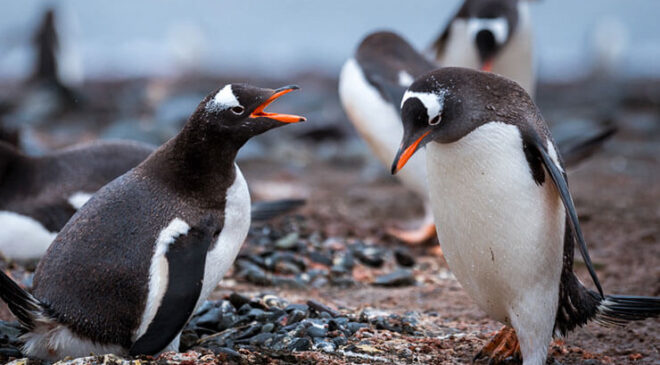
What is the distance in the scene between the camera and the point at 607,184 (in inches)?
332

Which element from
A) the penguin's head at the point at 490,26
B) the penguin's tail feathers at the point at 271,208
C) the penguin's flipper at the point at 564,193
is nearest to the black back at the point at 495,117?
the penguin's flipper at the point at 564,193

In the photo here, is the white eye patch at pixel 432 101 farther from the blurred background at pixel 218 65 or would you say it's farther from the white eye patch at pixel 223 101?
the blurred background at pixel 218 65

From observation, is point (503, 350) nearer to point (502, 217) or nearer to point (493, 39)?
point (502, 217)

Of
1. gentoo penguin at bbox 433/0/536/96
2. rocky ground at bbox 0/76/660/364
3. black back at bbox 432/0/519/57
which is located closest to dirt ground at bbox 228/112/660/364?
rocky ground at bbox 0/76/660/364

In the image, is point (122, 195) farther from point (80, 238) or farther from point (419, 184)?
point (419, 184)

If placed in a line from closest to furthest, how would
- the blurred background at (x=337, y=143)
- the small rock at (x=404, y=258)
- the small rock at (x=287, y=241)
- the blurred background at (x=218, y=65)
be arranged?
the blurred background at (x=337, y=143), the small rock at (x=287, y=241), the small rock at (x=404, y=258), the blurred background at (x=218, y=65)

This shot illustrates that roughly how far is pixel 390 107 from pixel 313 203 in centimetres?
164

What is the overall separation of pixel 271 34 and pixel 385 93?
173 ft

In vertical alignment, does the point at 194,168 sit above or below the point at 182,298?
above

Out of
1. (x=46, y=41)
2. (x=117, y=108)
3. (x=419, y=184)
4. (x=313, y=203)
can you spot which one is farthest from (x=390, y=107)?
(x=46, y=41)

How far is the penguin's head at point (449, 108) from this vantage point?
3.00 metres

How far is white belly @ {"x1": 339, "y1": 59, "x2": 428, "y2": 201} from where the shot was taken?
18.4 ft

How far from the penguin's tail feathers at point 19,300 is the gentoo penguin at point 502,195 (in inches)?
60.8

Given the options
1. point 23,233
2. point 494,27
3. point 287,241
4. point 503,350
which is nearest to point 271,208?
point 287,241
